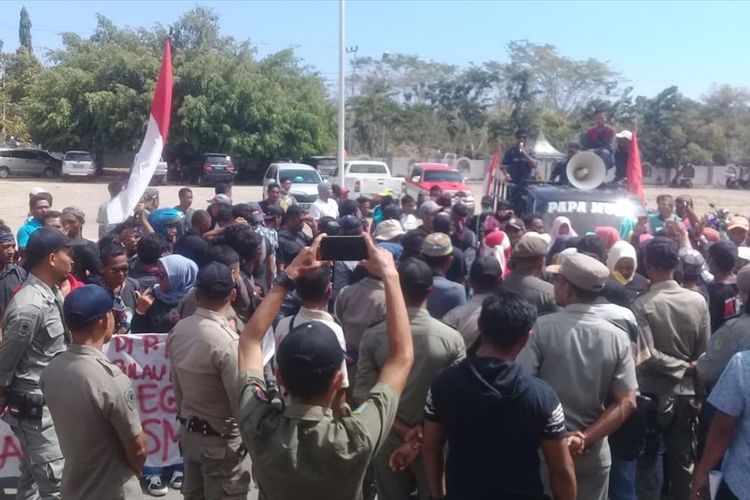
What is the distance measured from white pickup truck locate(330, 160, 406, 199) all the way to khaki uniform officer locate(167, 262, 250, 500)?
2436 cm

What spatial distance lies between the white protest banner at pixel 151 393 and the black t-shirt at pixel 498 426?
304 centimetres

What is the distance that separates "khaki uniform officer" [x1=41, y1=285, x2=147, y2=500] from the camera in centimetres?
336

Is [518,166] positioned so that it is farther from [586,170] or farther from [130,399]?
[130,399]

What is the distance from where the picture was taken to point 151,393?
18.3 ft

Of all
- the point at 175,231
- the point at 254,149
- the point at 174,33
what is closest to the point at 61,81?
the point at 174,33

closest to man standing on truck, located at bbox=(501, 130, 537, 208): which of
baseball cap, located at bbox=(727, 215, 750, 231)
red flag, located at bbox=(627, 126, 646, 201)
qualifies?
red flag, located at bbox=(627, 126, 646, 201)

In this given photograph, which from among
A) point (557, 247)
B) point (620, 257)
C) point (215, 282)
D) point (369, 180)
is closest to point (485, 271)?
point (620, 257)

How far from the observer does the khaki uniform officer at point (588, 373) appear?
11.9ft

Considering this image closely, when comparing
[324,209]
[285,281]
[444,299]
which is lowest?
[324,209]

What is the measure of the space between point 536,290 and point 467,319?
66 centimetres

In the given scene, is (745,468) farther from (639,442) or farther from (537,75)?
(537,75)

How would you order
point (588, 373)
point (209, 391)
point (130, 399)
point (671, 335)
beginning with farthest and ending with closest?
1. point (671, 335)
2. point (209, 391)
3. point (588, 373)
4. point (130, 399)

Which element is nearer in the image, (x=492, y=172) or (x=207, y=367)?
(x=207, y=367)

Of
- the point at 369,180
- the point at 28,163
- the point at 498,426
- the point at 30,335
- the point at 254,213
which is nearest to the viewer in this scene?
the point at 498,426
